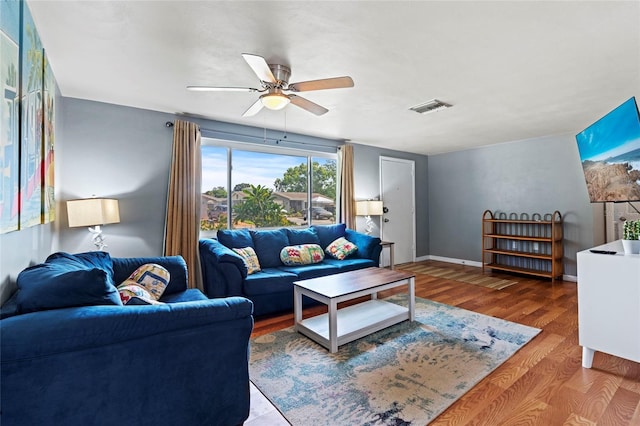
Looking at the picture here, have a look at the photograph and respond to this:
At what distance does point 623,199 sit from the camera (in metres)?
2.39

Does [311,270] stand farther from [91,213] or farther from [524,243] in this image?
[524,243]

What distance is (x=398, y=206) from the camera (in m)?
5.99

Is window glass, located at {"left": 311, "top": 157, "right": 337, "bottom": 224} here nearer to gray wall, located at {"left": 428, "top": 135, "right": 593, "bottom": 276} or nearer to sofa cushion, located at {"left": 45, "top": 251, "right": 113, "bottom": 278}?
gray wall, located at {"left": 428, "top": 135, "right": 593, "bottom": 276}

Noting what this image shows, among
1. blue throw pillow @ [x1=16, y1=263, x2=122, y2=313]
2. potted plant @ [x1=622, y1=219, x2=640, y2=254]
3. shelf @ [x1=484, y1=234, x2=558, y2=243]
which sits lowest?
shelf @ [x1=484, y1=234, x2=558, y2=243]

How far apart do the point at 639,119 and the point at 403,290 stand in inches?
116

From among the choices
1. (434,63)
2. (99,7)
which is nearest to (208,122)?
(99,7)

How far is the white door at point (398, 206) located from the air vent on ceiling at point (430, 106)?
226 cm

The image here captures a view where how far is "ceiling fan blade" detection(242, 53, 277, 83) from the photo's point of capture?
1.82 meters

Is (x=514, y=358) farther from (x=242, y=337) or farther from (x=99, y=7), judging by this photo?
(x=99, y=7)

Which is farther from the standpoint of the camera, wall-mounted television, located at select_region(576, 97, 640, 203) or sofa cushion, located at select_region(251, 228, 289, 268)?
sofa cushion, located at select_region(251, 228, 289, 268)

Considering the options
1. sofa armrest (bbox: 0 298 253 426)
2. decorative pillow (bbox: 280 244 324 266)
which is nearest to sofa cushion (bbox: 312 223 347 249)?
decorative pillow (bbox: 280 244 324 266)

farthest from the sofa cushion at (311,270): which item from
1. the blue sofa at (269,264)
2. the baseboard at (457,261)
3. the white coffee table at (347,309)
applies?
the baseboard at (457,261)

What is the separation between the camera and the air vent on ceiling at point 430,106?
3203 mm

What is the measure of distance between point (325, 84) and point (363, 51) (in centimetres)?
35
